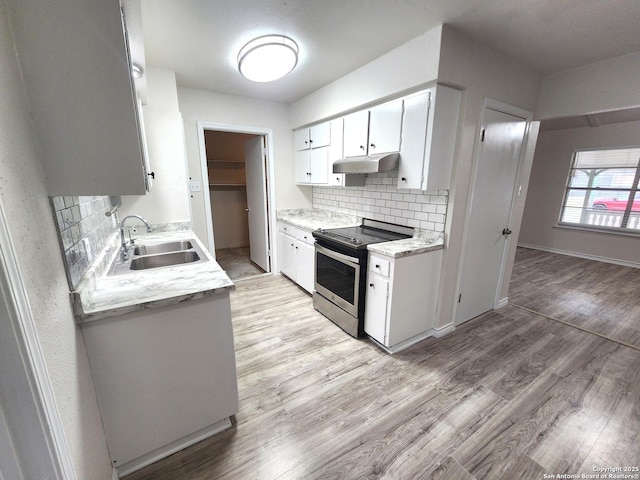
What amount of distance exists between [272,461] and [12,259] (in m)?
1.45

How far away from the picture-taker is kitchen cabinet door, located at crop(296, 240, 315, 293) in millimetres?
3075

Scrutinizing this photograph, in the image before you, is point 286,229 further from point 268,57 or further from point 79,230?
point 79,230

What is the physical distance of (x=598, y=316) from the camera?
2.92m

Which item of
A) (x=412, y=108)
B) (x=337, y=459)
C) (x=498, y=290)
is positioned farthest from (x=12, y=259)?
(x=498, y=290)

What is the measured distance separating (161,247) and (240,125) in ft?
6.21

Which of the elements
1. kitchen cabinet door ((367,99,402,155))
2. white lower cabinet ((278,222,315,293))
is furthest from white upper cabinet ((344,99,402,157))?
white lower cabinet ((278,222,315,293))

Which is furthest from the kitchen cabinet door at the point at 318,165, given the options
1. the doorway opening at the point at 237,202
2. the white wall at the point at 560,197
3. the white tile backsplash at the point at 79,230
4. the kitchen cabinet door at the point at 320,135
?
the white wall at the point at 560,197

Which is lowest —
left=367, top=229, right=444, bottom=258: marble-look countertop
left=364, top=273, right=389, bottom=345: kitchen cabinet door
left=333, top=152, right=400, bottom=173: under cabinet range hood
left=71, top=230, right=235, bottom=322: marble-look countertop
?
left=364, top=273, right=389, bottom=345: kitchen cabinet door

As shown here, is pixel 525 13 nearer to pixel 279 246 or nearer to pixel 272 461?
pixel 272 461

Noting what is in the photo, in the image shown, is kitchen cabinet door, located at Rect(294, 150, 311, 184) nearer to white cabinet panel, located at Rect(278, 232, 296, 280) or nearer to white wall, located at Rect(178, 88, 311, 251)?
white wall, located at Rect(178, 88, 311, 251)

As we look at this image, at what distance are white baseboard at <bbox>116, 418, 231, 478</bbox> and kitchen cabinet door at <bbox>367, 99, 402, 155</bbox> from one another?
238 centimetres

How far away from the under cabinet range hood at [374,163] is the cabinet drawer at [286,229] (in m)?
1.20

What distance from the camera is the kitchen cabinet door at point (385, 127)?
2205mm

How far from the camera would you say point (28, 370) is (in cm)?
68
